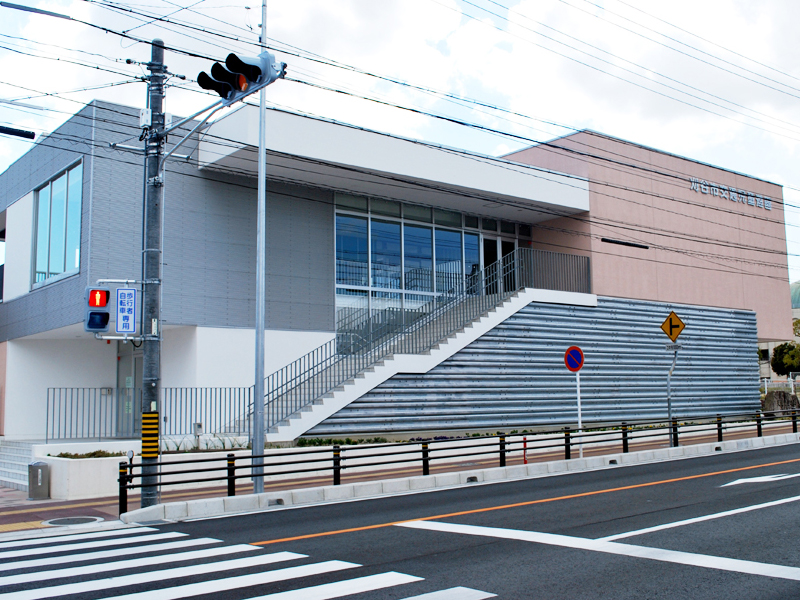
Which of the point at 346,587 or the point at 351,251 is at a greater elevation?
the point at 351,251

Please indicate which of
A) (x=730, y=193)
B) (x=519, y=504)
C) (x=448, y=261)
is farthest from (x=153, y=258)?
(x=730, y=193)

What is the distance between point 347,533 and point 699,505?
536 cm

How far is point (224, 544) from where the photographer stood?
9680mm

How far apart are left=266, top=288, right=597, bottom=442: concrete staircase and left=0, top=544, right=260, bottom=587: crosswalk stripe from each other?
419 inches

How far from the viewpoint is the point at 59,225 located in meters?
23.5

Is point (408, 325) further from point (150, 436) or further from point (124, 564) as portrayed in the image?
point (124, 564)

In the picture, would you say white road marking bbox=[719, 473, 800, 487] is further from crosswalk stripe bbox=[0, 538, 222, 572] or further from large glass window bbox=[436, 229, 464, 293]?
large glass window bbox=[436, 229, 464, 293]

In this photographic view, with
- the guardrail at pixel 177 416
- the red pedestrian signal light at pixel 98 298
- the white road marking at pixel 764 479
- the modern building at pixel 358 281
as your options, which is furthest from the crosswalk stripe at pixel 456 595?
the guardrail at pixel 177 416

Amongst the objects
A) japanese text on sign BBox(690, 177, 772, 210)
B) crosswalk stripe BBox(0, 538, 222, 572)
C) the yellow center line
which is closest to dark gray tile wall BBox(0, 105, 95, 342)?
crosswalk stripe BBox(0, 538, 222, 572)

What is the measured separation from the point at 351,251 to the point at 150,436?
45.6 ft

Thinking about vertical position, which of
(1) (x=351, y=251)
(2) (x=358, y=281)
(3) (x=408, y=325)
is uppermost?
(1) (x=351, y=251)

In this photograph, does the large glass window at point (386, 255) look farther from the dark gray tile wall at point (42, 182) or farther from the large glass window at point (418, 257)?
the dark gray tile wall at point (42, 182)

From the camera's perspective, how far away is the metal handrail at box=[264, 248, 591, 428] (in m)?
22.1

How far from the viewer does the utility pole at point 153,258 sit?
13.1m
